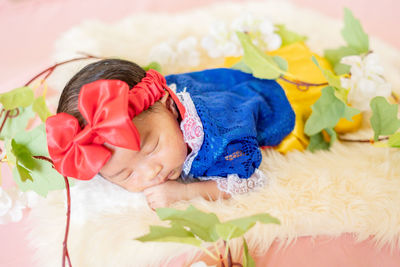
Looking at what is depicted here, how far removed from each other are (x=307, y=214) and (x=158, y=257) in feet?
1.39

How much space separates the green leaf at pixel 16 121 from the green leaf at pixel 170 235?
2.19 feet

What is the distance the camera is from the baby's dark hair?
1086 millimetres

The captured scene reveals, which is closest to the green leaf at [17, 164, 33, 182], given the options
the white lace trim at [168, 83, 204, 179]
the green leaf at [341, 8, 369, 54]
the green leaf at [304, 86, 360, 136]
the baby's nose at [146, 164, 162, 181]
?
the baby's nose at [146, 164, 162, 181]

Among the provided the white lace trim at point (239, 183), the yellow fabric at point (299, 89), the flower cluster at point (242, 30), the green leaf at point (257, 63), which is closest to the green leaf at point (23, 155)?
the white lace trim at point (239, 183)

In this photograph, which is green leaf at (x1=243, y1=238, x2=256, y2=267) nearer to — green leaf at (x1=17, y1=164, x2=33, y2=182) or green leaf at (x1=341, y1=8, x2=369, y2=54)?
green leaf at (x1=17, y1=164, x2=33, y2=182)

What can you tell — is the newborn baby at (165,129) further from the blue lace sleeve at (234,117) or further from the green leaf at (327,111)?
the green leaf at (327,111)

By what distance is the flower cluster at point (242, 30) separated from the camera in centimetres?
167

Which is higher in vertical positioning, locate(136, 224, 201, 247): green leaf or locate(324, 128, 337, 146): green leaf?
locate(136, 224, 201, 247): green leaf

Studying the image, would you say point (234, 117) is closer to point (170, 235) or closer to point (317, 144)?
point (317, 144)

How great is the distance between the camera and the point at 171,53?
1710 mm

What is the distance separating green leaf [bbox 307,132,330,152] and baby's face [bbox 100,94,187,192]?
1.70 ft

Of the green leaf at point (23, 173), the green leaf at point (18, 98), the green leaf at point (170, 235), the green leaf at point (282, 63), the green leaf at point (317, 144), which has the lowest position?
the green leaf at point (317, 144)

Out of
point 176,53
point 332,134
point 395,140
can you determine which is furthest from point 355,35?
point 176,53

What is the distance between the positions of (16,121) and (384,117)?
3.75ft
